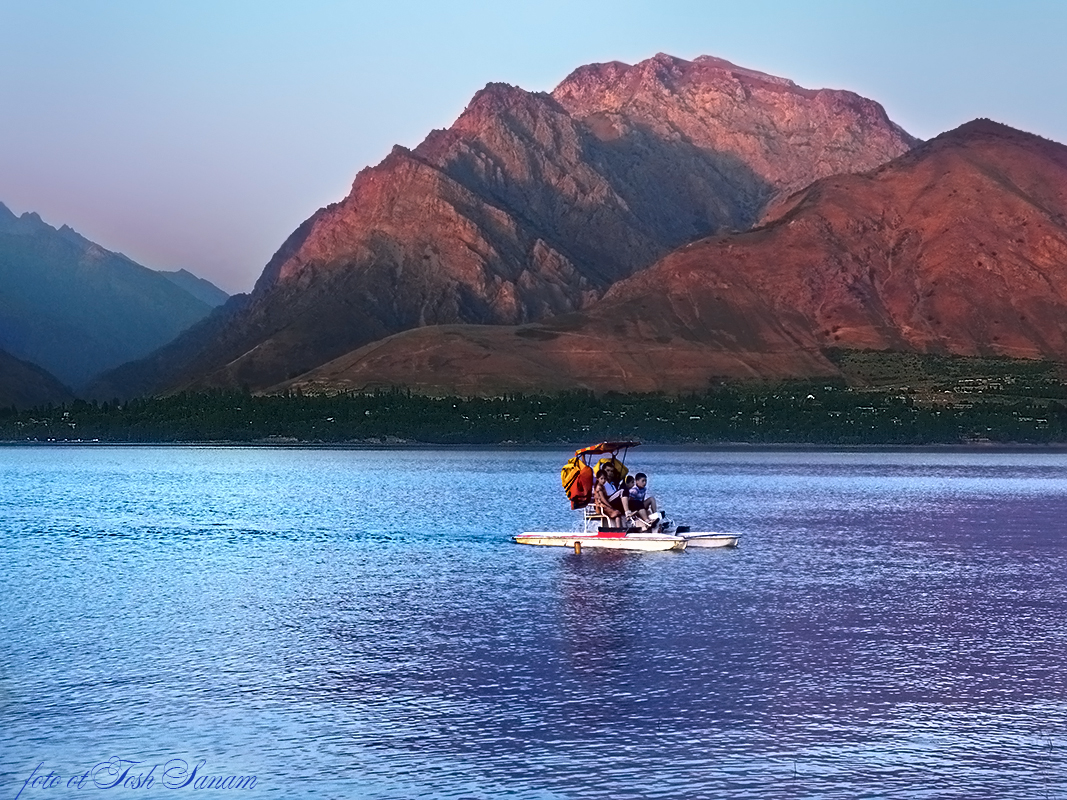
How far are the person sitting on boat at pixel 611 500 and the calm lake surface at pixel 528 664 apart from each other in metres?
1.90

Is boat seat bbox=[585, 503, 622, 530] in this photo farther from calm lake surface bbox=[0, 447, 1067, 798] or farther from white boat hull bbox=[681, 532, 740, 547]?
white boat hull bbox=[681, 532, 740, 547]

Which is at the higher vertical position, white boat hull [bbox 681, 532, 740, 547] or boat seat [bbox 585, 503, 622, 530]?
boat seat [bbox 585, 503, 622, 530]

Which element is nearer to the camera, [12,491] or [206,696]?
[206,696]

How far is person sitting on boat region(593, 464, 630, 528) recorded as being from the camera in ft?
246

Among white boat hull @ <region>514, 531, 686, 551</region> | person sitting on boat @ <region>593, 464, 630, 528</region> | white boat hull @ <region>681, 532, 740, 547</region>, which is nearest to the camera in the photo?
white boat hull @ <region>514, 531, 686, 551</region>

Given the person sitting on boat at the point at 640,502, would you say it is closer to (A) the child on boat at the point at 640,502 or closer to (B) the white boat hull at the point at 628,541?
(A) the child on boat at the point at 640,502

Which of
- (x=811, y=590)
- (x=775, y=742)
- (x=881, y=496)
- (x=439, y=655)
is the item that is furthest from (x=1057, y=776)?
(x=881, y=496)

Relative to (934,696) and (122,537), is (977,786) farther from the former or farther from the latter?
(122,537)

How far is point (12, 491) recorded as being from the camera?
136 m

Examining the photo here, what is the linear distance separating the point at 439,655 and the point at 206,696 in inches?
324

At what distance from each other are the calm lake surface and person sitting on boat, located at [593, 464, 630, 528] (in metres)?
1.90

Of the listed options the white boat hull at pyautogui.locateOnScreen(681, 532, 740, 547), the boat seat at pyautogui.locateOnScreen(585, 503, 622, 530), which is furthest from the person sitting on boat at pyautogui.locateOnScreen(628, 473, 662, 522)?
the white boat hull at pyautogui.locateOnScreen(681, 532, 740, 547)

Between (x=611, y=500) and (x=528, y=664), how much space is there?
33.6 m

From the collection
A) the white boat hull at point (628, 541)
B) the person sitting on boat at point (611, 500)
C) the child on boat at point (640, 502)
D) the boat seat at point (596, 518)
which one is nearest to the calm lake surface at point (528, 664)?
the white boat hull at point (628, 541)
